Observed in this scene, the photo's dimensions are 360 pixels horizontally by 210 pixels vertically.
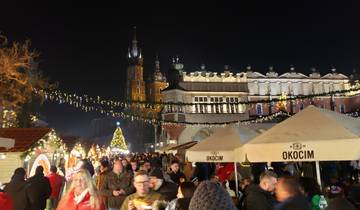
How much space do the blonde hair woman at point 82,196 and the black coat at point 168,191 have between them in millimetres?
914

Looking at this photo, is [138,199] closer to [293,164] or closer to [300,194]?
[300,194]

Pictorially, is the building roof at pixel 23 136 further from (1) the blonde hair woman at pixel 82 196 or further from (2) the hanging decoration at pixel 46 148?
(1) the blonde hair woman at pixel 82 196

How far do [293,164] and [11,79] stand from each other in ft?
45.4

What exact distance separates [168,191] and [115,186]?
3051mm

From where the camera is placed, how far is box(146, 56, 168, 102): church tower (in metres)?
95.1

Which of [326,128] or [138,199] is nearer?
[138,199]


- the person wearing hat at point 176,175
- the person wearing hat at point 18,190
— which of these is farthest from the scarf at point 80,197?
the person wearing hat at point 176,175

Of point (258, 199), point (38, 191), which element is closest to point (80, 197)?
point (258, 199)

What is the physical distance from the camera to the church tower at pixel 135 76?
104 metres

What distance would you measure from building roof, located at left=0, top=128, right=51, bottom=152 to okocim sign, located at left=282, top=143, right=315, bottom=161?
1130 cm

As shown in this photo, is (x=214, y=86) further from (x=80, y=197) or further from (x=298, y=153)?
(x=80, y=197)

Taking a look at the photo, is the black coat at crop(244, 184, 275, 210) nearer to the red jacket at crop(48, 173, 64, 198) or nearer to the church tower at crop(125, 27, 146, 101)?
the red jacket at crop(48, 173, 64, 198)

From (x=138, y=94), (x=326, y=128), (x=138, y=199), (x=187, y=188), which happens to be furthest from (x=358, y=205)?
(x=138, y=94)

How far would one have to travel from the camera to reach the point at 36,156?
611 inches
